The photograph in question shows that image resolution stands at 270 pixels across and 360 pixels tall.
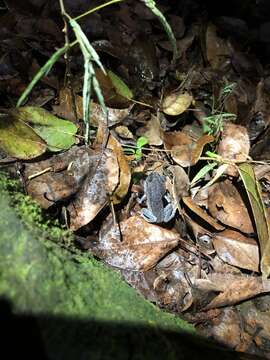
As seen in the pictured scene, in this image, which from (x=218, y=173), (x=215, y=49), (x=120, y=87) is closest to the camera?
(x=218, y=173)

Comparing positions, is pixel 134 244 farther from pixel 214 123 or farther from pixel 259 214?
pixel 214 123

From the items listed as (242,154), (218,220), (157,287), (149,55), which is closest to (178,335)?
(157,287)

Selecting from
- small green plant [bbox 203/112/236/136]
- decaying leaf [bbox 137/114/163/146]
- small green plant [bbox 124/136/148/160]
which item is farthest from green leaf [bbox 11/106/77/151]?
small green plant [bbox 203/112/236/136]

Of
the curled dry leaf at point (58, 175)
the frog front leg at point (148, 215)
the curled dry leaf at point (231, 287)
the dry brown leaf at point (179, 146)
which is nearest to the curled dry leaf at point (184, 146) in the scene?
the dry brown leaf at point (179, 146)

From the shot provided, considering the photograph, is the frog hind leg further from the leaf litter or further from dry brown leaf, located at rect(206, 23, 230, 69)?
dry brown leaf, located at rect(206, 23, 230, 69)

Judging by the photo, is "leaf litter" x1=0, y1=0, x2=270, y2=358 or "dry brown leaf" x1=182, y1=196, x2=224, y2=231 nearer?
"leaf litter" x1=0, y1=0, x2=270, y2=358

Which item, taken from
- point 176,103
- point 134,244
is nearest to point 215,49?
point 176,103
